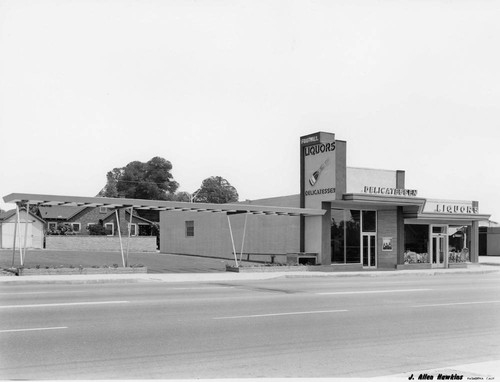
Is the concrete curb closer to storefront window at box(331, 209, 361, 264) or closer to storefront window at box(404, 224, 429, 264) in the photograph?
storefront window at box(331, 209, 361, 264)

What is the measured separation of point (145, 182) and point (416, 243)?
2487 inches

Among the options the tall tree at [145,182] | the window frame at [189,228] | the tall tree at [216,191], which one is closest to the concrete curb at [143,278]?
the window frame at [189,228]

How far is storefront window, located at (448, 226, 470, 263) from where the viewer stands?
40.3 meters

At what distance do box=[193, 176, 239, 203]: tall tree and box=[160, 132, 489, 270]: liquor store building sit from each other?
213 feet

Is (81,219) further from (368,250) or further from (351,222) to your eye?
(368,250)

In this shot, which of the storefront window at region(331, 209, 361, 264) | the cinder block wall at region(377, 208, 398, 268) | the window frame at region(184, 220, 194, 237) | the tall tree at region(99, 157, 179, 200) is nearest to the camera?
the storefront window at region(331, 209, 361, 264)

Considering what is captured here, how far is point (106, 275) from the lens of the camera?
25234 mm

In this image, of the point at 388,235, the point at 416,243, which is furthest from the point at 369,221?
the point at 416,243

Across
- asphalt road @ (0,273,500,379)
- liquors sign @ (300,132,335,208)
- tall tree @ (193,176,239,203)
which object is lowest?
asphalt road @ (0,273,500,379)

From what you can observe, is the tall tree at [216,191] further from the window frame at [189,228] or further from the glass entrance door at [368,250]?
the glass entrance door at [368,250]

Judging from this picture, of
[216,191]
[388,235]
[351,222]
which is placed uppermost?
[216,191]

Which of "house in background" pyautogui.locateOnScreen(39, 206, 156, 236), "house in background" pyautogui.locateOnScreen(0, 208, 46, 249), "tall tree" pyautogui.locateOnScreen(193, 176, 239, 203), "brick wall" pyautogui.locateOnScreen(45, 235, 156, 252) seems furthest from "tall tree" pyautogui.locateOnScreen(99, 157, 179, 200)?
"brick wall" pyautogui.locateOnScreen(45, 235, 156, 252)

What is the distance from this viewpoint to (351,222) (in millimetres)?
35781

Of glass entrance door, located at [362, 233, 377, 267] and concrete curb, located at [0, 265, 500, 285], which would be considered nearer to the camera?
concrete curb, located at [0, 265, 500, 285]
